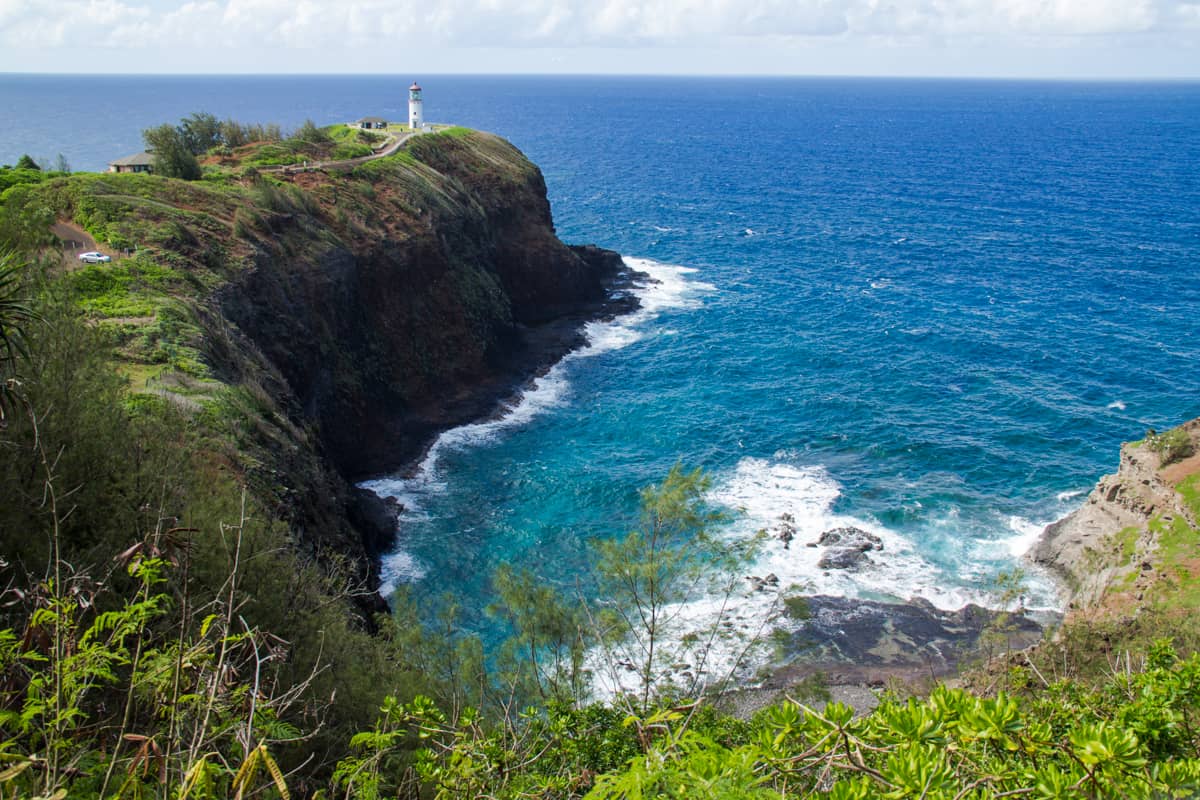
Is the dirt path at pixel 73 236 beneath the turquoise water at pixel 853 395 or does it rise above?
above

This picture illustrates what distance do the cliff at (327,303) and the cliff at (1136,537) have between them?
3106 cm

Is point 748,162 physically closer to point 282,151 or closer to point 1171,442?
point 282,151

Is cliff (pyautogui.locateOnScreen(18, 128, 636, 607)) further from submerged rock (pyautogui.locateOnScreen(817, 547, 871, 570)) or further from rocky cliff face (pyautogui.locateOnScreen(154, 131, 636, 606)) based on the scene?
submerged rock (pyautogui.locateOnScreen(817, 547, 871, 570))

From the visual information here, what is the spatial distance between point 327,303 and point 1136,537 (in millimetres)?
46505

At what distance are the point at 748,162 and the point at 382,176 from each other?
414 feet

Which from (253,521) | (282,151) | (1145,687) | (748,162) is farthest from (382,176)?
(748,162)

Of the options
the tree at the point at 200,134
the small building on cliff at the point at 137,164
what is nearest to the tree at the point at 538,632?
the small building on cliff at the point at 137,164

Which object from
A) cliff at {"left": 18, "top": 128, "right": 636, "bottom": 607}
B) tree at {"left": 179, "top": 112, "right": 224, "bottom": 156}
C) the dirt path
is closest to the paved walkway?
cliff at {"left": 18, "top": 128, "right": 636, "bottom": 607}

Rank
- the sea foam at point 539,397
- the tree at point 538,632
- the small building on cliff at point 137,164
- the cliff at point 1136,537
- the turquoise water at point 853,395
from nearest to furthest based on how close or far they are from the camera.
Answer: the tree at point 538,632 < the cliff at point 1136,537 < the turquoise water at point 853,395 < the sea foam at point 539,397 < the small building on cliff at point 137,164

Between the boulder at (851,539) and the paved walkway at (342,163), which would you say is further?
the paved walkway at (342,163)

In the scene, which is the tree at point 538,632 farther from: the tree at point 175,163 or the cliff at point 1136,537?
the tree at point 175,163

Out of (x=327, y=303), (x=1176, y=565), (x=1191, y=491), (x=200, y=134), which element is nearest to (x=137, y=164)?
(x=200, y=134)

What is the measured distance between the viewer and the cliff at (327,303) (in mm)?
34344

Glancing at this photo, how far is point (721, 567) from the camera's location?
41.1 meters
